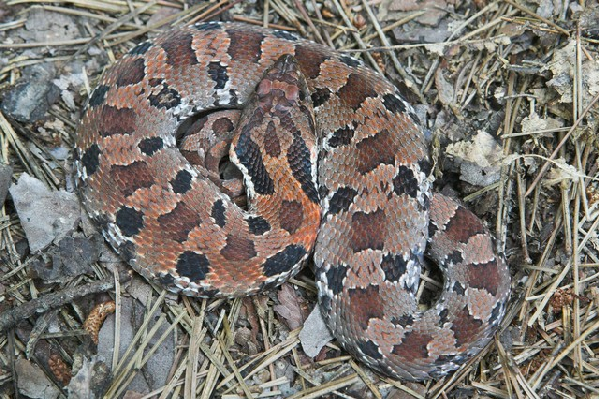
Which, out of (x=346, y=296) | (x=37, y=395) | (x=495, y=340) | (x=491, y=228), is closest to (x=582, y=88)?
(x=491, y=228)

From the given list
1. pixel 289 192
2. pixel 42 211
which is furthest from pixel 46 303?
pixel 289 192

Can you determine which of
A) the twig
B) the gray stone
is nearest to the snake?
the gray stone

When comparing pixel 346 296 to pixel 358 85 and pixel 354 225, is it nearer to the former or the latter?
pixel 354 225

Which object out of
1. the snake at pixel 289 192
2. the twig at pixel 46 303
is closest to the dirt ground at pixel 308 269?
the twig at pixel 46 303

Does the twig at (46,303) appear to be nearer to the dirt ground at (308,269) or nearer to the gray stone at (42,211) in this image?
the dirt ground at (308,269)

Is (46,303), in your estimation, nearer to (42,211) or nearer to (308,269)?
(42,211)

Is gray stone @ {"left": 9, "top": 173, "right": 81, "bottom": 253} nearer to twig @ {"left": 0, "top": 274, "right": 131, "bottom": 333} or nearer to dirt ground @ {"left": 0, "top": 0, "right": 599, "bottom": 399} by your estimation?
dirt ground @ {"left": 0, "top": 0, "right": 599, "bottom": 399}
